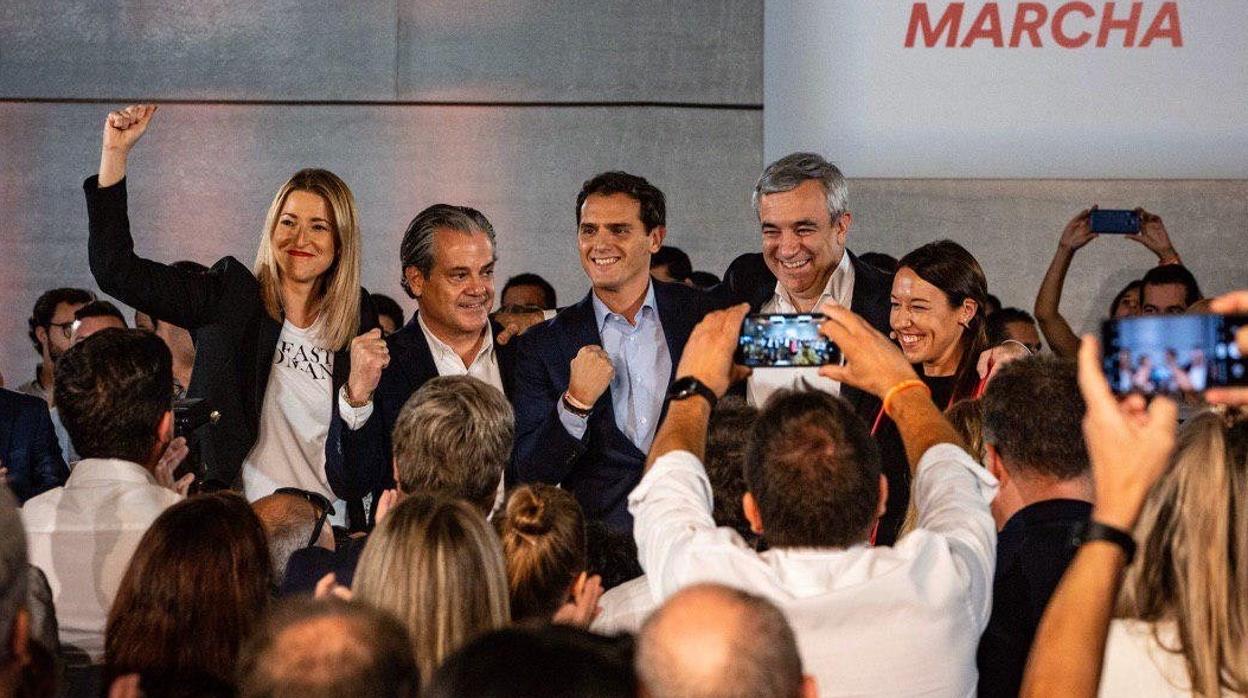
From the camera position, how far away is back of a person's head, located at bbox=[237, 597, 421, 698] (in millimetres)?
1559

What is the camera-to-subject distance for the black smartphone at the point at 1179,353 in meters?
1.95

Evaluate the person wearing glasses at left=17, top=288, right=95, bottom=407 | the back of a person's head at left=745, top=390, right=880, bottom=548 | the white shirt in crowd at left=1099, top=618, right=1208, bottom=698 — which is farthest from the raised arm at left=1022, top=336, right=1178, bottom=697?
the person wearing glasses at left=17, top=288, right=95, bottom=407

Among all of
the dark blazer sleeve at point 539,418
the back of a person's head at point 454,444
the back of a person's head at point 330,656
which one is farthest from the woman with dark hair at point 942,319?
the back of a person's head at point 330,656

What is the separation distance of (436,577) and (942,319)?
6.70ft

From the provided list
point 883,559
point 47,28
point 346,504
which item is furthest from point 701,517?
point 47,28

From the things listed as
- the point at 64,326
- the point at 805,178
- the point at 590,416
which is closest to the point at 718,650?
the point at 590,416

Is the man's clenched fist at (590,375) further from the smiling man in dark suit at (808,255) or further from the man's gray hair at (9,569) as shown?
the man's gray hair at (9,569)

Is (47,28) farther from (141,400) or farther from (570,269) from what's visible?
(141,400)

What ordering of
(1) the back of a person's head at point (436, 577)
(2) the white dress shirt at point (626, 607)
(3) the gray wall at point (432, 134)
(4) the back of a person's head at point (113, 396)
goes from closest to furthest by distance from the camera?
(1) the back of a person's head at point (436, 577) → (2) the white dress shirt at point (626, 607) → (4) the back of a person's head at point (113, 396) → (3) the gray wall at point (432, 134)

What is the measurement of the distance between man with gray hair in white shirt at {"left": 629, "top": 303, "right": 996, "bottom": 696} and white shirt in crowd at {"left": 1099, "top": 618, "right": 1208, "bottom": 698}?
0.20 m

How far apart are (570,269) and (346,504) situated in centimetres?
281

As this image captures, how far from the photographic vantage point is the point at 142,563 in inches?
90.0

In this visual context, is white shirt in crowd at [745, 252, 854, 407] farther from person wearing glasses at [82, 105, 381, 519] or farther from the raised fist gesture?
the raised fist gesture

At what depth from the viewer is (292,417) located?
4.03 meters
